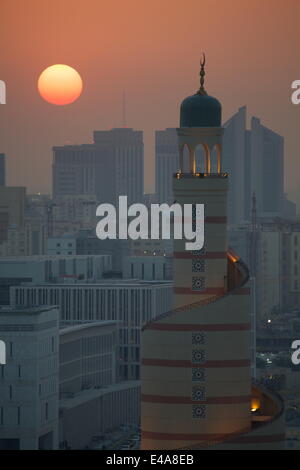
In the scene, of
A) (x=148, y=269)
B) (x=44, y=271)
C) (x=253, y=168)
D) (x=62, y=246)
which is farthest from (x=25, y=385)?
(x=253, y=168)

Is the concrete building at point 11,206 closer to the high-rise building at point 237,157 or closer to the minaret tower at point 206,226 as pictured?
the high-rise building at point 237,157

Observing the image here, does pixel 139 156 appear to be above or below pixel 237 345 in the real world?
above

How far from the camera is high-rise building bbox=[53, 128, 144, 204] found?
150125 mm

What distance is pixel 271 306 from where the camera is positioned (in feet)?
350

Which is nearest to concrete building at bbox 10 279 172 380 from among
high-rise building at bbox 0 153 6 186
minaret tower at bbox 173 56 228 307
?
high-rise building at bbox 0 153 6 186

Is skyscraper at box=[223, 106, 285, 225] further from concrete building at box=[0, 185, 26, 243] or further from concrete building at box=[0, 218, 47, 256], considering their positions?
concrete building at box=[0, 185, 26, 243]

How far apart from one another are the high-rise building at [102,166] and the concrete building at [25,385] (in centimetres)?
8888

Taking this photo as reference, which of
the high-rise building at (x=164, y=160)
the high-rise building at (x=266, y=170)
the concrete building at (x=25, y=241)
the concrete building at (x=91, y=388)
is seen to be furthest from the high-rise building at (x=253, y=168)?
the concrete building at (x=91, y=388)

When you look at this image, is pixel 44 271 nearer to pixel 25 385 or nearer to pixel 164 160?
pixel 25 385

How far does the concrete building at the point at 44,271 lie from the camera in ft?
259

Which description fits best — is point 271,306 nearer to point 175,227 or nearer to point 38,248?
point 38,248
